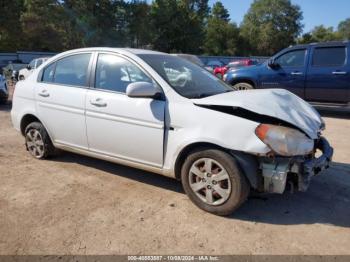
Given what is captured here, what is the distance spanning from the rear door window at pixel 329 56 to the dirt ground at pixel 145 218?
4.76 m

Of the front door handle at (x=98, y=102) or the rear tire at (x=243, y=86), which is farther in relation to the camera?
the rear tire at (x=243, y=86)

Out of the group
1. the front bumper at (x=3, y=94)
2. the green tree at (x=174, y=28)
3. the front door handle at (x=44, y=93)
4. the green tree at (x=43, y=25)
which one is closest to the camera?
the front door handle at (x=44, y=93)

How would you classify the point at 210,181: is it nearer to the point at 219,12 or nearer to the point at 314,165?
the point at 314,165

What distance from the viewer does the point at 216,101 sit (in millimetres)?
3766

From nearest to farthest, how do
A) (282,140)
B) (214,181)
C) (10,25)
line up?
(282,140) → (214,181) → (10,25)

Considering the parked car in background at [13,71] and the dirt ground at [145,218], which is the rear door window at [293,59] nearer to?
the dirt ground at [145,218]

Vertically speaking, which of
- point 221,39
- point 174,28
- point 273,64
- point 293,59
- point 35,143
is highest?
point 174,28

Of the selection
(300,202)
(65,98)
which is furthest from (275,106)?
(65,98)

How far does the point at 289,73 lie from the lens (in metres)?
9.56

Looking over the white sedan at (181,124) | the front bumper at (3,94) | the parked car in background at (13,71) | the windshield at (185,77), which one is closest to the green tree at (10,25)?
the parked car in background at (13,71)

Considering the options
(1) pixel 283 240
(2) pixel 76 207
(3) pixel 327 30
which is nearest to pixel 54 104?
(2) pixel 76 207

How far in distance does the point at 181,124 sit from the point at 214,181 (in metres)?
0.67

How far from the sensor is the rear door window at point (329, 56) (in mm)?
9000

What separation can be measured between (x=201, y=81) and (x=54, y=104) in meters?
2.01
